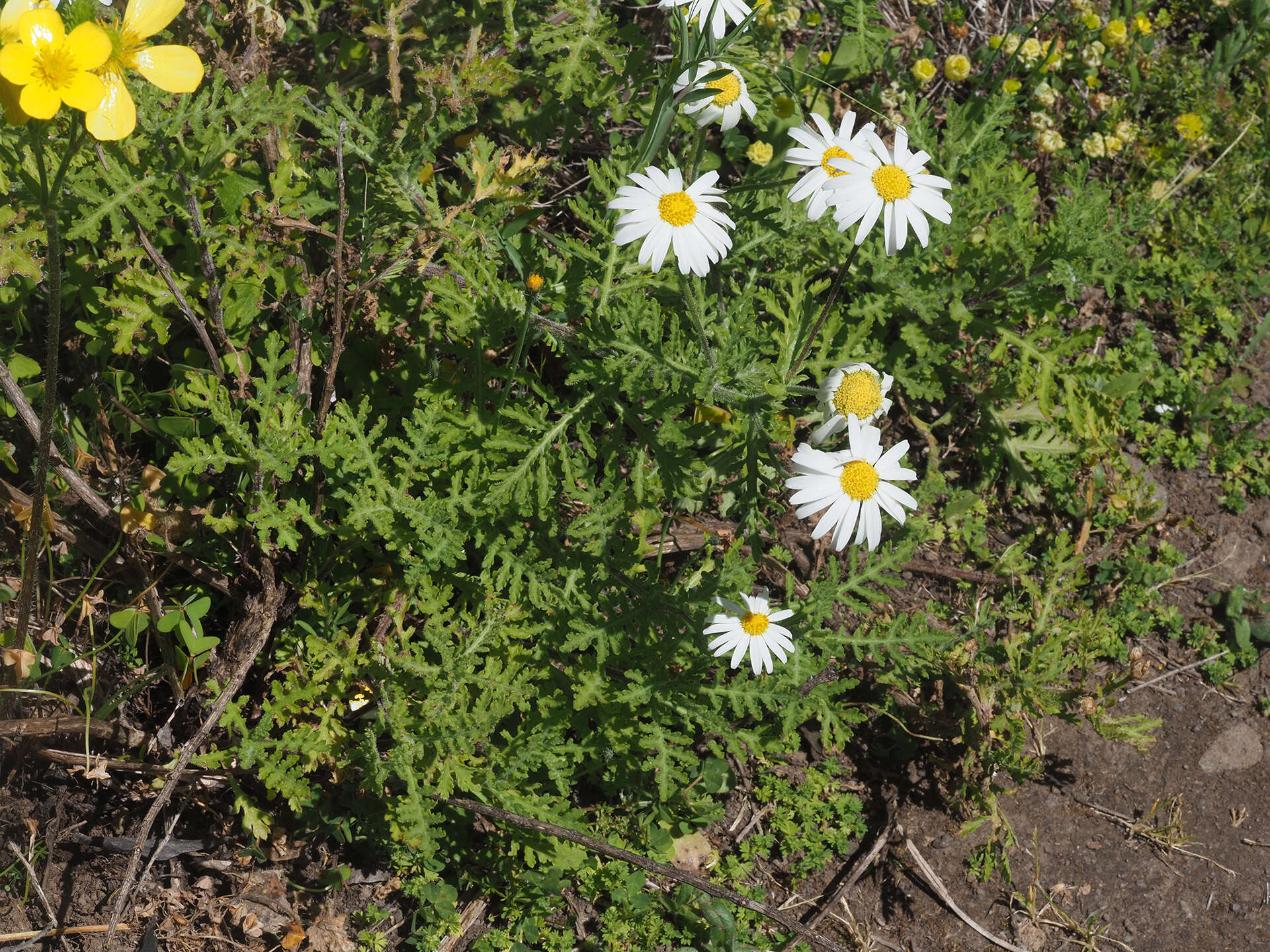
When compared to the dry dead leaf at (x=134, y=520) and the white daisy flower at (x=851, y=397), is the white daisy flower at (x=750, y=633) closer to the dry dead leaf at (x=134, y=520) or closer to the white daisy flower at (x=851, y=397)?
the white daisy flower at (x=851, y=397)

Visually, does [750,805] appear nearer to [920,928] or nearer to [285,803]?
[920,928]

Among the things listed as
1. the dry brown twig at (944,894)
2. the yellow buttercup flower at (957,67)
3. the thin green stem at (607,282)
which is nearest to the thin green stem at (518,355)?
the thin green stem at (607,282)

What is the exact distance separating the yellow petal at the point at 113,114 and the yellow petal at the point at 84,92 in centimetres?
1

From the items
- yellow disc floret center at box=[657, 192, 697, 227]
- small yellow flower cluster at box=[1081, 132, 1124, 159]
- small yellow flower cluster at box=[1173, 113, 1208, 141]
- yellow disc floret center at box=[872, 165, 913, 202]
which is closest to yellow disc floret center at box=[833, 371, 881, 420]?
yellow disc floret center at box=[872, 165, 913, 202]

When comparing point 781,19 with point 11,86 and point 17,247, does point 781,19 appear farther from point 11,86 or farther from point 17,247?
point 11,86

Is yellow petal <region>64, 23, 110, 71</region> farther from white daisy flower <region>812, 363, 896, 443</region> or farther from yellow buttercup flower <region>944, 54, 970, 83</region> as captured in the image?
yellow buttercup flower <region>944, 54, 970, 83</region>

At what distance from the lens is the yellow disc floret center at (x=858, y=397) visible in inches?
92.6

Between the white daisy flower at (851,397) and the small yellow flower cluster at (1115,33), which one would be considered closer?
the white daisy flower at (851,397)

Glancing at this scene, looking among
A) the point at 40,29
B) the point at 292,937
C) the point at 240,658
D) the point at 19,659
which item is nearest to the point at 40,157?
the point at 40,29

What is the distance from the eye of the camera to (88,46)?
1.41 meters

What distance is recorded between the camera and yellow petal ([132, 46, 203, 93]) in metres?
1.52

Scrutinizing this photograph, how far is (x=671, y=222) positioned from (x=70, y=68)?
123 cm

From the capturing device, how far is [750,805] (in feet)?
10.3

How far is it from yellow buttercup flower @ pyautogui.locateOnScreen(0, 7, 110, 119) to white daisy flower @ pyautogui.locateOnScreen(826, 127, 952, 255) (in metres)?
1.47
